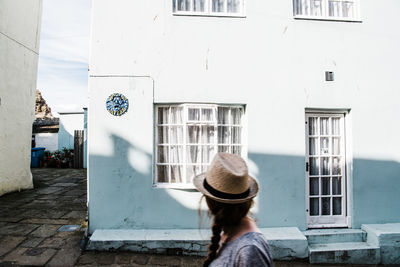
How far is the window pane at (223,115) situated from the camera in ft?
16.9

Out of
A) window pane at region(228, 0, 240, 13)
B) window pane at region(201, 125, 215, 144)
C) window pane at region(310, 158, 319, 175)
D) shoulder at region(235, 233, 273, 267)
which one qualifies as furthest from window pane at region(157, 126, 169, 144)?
shoulder at region(235, 233, 273, 267)

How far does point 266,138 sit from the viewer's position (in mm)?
5070

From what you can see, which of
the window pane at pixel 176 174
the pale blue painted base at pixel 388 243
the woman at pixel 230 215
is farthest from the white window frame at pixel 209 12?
the pale blue painted base at pixel 388 243

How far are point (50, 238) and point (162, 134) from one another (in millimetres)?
2900

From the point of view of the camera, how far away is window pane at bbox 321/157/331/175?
5.34 metres

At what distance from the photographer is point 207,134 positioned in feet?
16.8

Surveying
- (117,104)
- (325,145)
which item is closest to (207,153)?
(117,104)

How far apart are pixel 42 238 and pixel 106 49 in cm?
379

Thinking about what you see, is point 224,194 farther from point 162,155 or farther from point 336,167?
point 336,167

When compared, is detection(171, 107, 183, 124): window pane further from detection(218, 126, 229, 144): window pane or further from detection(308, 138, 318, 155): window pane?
detection(308, 138, 318, 155): window pane

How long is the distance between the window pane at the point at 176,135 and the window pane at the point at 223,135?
2.42ft

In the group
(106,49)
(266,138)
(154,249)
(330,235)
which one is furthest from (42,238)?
(330,235)

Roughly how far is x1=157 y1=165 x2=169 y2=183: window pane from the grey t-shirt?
371 centimetres

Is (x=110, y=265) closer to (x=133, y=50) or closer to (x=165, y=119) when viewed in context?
(x=165, y=119)
